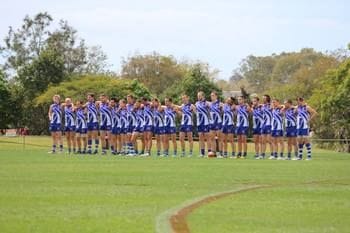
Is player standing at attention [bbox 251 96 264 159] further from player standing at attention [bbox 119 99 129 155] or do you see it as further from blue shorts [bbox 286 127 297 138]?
player standing at attention [bbox 119 99 129 155]

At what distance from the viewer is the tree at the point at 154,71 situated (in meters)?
113

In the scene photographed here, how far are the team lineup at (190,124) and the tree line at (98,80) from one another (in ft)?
67.9

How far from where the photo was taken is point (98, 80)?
8112cm

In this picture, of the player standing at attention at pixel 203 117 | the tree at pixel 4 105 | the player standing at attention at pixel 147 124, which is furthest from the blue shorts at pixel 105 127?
the tree at pixel 4 105

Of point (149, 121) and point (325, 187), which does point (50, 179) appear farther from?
point (149, 121)

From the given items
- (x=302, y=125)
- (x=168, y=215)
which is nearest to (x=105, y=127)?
(x=302, y=125)

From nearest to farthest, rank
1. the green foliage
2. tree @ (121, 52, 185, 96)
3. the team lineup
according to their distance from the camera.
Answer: the team lineup < the green foliage < tree @ (121, 52, 185, 96)

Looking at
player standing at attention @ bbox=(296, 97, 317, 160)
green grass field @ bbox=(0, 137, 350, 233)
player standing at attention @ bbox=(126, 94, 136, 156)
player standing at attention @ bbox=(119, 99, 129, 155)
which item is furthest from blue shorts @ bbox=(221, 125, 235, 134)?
green grass field @ bbox=(0, 137, 350, 233)

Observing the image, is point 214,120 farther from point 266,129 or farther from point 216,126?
point 266,129

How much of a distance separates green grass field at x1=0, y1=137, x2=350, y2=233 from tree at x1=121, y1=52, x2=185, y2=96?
296 ft

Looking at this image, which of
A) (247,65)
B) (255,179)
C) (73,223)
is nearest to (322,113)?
(255,179)

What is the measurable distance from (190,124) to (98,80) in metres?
49.5

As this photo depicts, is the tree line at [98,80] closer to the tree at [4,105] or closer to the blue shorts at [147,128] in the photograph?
the tree at [4,105]

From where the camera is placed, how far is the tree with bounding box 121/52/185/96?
113 m
